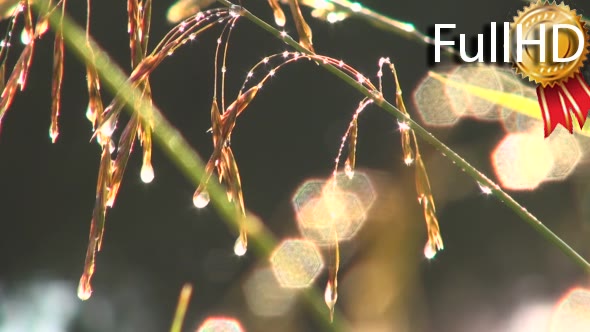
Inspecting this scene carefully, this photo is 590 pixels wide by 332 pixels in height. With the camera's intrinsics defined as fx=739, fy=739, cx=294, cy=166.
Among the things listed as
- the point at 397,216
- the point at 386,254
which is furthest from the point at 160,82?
the point at 386,254

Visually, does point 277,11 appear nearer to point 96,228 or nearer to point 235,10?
point 235,10

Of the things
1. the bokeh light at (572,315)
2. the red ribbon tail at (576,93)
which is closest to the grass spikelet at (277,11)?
the red ribbon tail at (576,93)

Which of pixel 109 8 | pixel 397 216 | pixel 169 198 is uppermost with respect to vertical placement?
pixel 109 8

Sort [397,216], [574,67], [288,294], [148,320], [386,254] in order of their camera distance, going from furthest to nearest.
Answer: [148,320] → [288,294] → [397,216] → [386,254] → [574,67]

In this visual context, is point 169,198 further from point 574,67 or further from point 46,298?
point 574,67

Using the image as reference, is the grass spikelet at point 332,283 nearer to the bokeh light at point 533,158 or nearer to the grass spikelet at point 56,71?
the grass spikelet at point 56,71

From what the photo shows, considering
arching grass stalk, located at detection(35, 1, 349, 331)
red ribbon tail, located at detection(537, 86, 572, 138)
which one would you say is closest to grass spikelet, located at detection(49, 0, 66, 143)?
arching grass stalk, located at detection(35, 1, 349, 331)
